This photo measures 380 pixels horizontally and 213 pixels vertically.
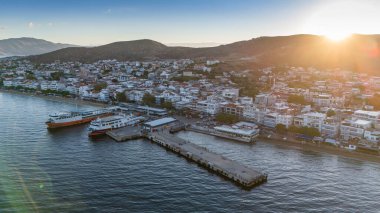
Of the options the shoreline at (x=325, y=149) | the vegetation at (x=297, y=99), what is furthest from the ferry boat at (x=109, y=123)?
the vegetation at (x=297, y=99)

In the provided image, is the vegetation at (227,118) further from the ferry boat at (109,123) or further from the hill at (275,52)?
the hill at (275,52)

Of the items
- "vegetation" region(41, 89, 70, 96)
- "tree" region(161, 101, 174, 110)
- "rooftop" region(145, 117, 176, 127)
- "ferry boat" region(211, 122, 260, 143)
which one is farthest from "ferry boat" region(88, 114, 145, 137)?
"vegetation" region(41, 89, 70, 96)

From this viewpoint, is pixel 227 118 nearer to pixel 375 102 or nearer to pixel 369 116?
pixel 369 116

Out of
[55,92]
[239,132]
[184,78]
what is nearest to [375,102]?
[239,132]

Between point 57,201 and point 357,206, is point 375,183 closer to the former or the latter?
point 357,206

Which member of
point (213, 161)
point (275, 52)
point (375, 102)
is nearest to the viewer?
point (213, 161)

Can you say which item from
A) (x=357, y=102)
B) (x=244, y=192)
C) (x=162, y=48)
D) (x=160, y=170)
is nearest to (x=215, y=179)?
(x=244, y=192)
